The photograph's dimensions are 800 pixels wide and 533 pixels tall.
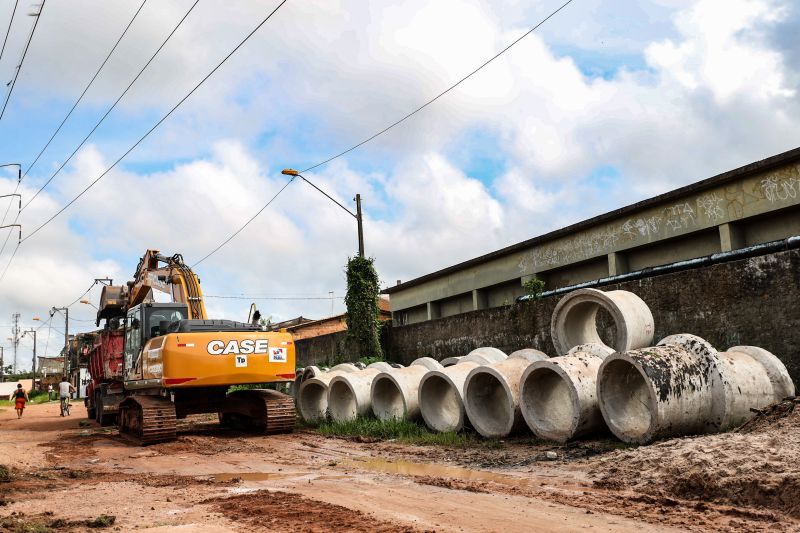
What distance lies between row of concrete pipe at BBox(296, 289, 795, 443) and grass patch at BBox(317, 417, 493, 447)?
0.76 feet

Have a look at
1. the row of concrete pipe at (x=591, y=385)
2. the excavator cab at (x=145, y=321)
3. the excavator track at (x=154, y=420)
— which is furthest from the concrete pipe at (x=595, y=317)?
the excavator cab at (x=145, y=321)

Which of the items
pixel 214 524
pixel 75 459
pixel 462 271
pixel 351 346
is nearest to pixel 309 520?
pixel 214 524

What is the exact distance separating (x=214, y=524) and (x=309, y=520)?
76 cm

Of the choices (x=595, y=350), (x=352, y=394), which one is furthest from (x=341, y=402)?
(x=595, y=350)

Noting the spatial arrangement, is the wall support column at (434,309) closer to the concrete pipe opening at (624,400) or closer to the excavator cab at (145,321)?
the excavator cab at (145,321)

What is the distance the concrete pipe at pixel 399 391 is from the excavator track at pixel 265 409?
1.70m

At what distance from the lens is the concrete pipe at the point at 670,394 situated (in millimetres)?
8320

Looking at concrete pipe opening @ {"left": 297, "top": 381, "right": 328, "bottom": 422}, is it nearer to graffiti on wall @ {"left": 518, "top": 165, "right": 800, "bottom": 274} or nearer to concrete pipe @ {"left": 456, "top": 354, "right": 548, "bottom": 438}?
concrete pipe @ {"left": 456, "top": 354, "right": 548, "bottom": 438}

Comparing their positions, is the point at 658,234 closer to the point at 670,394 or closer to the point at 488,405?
the point at 488,405

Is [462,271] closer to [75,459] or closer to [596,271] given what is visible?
[596,271]

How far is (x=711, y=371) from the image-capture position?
338 inches

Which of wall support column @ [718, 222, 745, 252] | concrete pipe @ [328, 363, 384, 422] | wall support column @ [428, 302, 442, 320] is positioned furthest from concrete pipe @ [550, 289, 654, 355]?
wall support column @ [428, 302, 442, 320]

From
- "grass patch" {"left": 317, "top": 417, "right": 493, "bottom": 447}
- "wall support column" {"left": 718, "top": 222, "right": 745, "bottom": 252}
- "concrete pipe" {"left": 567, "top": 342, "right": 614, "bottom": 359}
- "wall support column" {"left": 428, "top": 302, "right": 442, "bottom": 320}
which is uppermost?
"wall support column" {"left": 718, "top": 222, "right": 745, "bottom": 252}

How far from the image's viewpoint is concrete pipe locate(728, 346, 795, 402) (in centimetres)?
895
